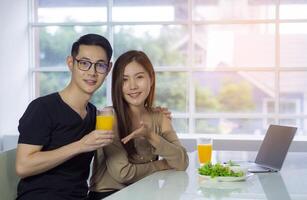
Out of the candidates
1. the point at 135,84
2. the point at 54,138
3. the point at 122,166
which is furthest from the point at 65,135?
the point at 135,84

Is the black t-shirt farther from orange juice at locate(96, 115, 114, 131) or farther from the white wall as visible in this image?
the white wall

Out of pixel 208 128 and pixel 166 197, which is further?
pixel 208 128

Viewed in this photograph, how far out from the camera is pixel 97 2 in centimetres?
609

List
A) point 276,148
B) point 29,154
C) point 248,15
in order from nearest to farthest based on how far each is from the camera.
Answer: point 29,154
point 276,148
point 248,15

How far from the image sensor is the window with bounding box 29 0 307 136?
577 cm

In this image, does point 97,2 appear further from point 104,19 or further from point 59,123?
point 59,123

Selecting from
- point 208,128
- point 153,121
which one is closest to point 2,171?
point 153,121

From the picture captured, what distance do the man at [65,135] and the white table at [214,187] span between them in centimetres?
27

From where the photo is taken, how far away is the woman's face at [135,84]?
2.35m

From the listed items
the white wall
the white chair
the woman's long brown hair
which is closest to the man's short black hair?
the woman's long brown hair

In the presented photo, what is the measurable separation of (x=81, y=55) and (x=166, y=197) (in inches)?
32.0

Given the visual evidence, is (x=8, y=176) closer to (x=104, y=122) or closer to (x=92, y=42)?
(x=104, y=122)

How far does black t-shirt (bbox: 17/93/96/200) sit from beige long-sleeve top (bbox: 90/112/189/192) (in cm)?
11

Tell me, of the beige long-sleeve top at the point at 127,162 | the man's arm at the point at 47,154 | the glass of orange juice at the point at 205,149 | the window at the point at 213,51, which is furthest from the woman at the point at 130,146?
the window at the point at 213,51
